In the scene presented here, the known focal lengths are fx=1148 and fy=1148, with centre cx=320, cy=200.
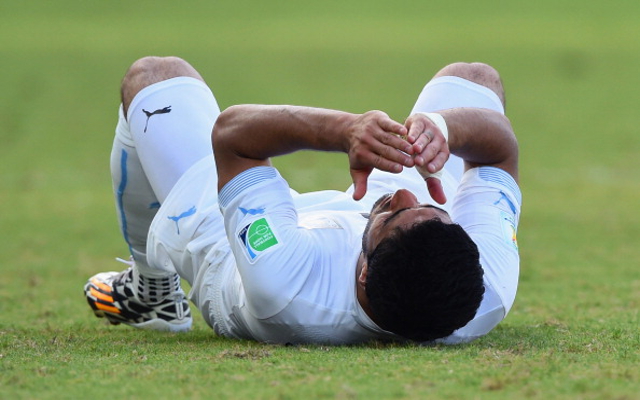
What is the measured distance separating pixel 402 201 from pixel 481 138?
0.44 metres

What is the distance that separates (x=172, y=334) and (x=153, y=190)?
595mm

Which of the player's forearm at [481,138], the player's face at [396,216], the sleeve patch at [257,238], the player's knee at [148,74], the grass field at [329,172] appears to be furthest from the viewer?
the player's knee at [148,74]

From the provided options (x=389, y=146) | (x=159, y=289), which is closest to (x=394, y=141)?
(x=389, y=146)

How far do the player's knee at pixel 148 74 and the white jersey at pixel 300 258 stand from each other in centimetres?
63

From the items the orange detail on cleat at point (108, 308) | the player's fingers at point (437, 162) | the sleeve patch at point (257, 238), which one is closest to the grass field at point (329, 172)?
the orange detail on cleat at point (108, 308)

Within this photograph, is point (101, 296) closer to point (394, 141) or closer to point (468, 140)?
point (468, 140)

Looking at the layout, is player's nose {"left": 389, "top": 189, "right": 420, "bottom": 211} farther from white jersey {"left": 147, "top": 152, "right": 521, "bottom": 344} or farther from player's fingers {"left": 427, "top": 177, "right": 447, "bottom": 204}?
white jersey {"left": 147, "top": 152, "right": 521, "bottom": 344}

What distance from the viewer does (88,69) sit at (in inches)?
741

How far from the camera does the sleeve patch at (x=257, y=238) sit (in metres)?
3.35

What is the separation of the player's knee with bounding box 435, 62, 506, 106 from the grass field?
90 cm

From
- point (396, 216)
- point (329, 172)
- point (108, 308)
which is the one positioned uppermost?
point (396, 216)

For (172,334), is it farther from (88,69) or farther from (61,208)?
(88,69)

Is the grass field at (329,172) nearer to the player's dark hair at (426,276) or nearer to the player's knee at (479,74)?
the player's dark hair at (426,276)

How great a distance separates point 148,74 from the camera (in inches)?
169
